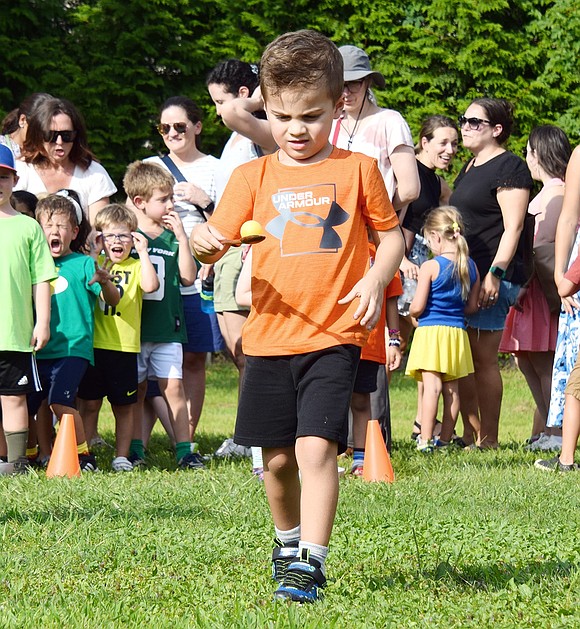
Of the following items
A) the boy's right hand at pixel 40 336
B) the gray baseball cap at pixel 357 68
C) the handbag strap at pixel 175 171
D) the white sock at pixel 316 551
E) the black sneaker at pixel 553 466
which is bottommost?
the black sneaker at pixel 553 466

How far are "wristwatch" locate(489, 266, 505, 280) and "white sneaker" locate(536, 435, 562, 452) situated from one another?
131cm

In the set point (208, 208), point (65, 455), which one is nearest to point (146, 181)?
point (208, 208)

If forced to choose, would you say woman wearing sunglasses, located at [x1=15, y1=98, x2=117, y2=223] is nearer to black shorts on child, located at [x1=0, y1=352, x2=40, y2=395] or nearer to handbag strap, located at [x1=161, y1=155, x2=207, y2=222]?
handbag strap, located at [x1=161, y1=155, x2=207, y2=222]

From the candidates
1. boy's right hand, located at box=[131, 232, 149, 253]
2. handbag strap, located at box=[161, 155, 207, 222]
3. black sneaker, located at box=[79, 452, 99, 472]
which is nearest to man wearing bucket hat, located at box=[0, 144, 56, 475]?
black sneaker, located at box=[79, 452, 99, 472]

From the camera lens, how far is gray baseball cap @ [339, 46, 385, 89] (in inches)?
261

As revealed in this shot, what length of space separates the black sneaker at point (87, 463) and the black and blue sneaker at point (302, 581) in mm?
3424

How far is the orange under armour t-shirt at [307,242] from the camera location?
386 cm

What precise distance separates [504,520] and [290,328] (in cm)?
151

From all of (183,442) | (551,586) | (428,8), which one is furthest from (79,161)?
(428,8)

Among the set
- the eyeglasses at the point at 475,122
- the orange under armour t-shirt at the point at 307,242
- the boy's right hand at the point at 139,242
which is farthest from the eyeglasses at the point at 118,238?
the orange under armour t-shirt at the point at 307,242

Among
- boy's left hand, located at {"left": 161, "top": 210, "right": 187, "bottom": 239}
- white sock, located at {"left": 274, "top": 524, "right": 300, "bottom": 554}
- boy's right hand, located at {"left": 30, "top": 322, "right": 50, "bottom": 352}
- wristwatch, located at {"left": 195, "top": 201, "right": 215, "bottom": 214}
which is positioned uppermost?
wristwatch, located at {"left": 195, "top": 201, "right": 215, "bottom": 214}

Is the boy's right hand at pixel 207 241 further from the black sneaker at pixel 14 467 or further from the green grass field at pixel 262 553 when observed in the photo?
the black sneaker at pixel 14 467

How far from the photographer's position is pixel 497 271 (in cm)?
803

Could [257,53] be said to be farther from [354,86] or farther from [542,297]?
[354,86]
